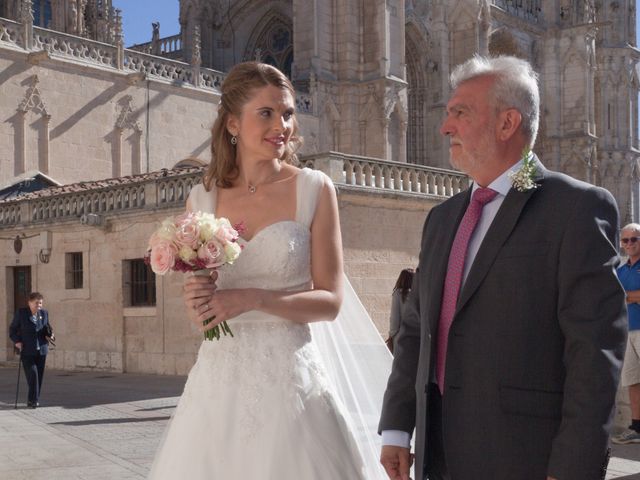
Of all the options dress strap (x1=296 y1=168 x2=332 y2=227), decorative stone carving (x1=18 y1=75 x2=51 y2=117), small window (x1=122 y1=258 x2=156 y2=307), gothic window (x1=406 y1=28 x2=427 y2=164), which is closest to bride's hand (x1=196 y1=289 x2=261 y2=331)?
dress strap (x1=296 y1=168 x2=332 y2=227)

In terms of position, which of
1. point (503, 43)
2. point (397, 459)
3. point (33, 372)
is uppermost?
point (503, 43)

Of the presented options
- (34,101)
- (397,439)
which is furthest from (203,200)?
(34,101)

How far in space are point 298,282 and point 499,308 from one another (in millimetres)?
1017

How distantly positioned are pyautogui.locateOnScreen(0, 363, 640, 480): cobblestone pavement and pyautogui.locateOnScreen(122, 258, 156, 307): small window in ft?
5.51

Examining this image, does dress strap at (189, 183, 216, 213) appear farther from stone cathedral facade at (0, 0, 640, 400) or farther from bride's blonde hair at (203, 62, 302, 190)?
stone cathedral facade at (0, 0, 640, 400)

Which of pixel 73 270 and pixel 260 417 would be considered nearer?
pixel 260 417

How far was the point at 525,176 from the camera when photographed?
274 centimetres

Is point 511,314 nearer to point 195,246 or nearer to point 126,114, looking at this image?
point 195,246

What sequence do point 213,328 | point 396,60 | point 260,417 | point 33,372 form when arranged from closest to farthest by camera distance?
point 213,328 < point 260,417 < point 33,372 < point 396,60

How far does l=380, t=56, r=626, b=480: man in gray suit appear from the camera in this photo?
8.22 feet

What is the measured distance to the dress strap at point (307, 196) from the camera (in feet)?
11.7

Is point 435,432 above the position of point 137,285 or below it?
below

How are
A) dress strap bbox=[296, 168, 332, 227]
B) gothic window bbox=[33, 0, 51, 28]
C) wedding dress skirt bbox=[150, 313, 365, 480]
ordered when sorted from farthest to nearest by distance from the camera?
gothic window bbox=[33, 0, 51, 28] → dress strap bbox=[296, 168, 332, 227] → wedding dress skirt bbox=[150, 313, 365, 480]

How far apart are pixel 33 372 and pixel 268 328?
32.2 ft
